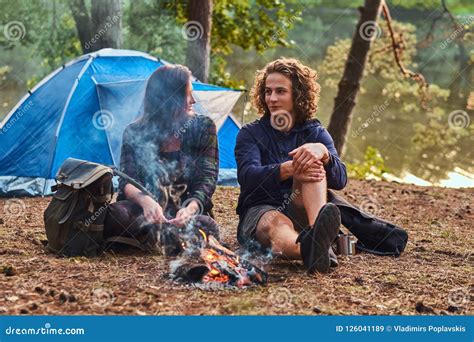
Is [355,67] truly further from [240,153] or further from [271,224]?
[271,224]

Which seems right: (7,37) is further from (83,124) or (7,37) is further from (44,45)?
(83,124)

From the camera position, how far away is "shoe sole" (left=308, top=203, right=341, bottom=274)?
327 cm

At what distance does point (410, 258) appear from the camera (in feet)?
13.3

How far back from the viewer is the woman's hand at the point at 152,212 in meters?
3.65

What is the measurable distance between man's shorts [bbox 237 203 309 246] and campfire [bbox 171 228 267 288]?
0.39m

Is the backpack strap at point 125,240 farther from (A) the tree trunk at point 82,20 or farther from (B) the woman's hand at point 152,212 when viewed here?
(A) the tree trunk at point 82,20

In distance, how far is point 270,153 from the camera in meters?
3.88
